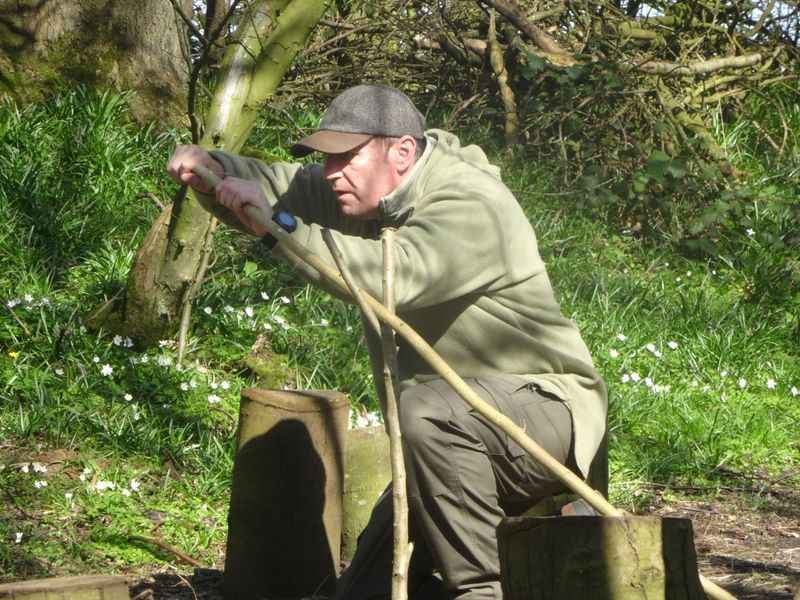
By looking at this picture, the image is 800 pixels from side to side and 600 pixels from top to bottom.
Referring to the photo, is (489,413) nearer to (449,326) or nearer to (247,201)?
(449,326)

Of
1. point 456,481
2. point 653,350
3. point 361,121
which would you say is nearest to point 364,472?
point 456,481

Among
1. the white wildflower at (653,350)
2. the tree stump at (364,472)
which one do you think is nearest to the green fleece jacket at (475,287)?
the tree stump at (364,472)

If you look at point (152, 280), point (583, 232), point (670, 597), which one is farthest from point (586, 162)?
point (670, 597)

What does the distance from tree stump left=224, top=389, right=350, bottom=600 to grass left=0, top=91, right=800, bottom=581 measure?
1.88 ft

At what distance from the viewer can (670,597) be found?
2.28 m

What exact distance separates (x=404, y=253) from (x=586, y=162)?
5602 millimetres

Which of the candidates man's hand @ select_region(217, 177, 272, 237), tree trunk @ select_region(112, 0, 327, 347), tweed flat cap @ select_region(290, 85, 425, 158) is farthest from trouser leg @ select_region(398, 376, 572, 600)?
tree trunk @ select_region(112, 0, 327, 347)

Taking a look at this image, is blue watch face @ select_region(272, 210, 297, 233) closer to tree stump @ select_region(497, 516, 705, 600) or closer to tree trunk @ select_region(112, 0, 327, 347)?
tree stump @ select_region(497, 516, 705, 600)

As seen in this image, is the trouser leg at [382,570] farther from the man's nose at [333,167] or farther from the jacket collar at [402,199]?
the man's nose at [333,167]

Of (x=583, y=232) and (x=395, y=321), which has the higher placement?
(x=583, y=232)

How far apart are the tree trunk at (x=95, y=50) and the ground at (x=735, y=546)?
13.1 feet

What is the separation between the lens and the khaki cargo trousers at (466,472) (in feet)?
10.5

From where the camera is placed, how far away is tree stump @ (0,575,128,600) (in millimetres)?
2273

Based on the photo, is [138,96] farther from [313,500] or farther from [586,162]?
[313,500]
